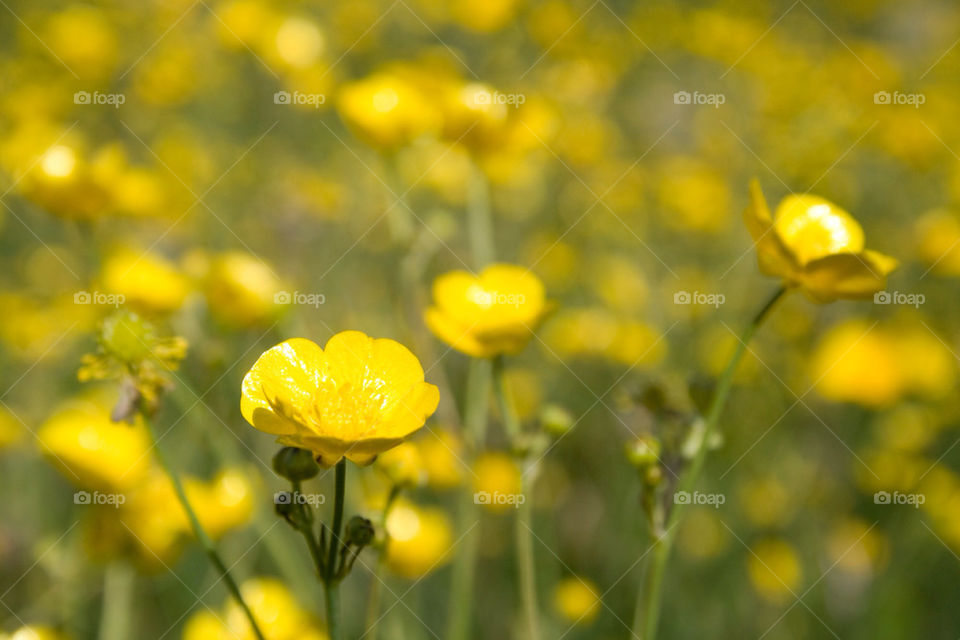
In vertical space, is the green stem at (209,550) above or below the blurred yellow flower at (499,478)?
below

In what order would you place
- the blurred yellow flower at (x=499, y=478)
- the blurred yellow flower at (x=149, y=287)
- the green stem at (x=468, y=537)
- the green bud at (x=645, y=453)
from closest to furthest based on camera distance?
the green bud at (x=645, y=453) → the green stem at (x=468, y=537) → the blurred yellow flower at (x=149, y=287) → the blurred yellow flower at (x=499, y=478)

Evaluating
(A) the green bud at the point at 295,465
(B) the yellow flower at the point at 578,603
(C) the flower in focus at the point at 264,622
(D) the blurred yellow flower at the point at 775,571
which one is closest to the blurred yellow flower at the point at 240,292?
(C) the flower in focus at the point at 264,622

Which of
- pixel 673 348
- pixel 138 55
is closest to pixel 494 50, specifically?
pixel 138 55

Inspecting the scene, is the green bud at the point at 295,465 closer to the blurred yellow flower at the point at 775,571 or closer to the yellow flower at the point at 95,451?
the yellow flower at the point at 95,451

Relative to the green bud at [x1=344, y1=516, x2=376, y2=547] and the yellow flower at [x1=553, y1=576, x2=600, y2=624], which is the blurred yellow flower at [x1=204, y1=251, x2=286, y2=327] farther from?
the yellow flower at [x1=553, y1=576, x2=600, y2=624]

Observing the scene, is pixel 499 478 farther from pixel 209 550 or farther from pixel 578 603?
pixel 209 550

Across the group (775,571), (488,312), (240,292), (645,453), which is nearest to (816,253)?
(645,453)
